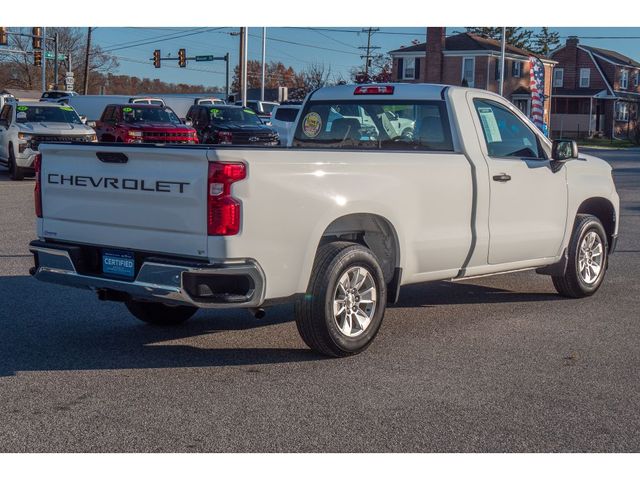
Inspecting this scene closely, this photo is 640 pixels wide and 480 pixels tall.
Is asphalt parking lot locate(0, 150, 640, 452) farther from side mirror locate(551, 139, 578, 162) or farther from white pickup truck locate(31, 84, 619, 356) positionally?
side mirror locate(551, 139, 578, 162)

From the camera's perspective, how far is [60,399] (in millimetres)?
5711

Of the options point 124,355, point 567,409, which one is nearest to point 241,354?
point 124,355

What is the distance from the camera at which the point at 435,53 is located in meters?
72.2

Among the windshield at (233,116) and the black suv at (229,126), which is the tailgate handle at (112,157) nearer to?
the black suv at (229,126)

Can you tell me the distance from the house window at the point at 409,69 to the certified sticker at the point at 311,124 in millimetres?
68848

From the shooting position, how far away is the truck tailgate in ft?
20.0

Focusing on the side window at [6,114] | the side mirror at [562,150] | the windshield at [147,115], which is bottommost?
the side mirror at [562,150]

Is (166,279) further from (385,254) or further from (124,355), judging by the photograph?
(385,254)

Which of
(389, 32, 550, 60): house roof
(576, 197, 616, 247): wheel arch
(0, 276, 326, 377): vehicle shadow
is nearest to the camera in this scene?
(0, 276, 326, 377): vehicle shadow

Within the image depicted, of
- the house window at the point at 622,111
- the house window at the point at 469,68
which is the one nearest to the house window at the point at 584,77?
the house window at the point at 622,111

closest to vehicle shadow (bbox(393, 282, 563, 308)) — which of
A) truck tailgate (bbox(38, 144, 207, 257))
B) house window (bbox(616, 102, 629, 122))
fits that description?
truck tailgate (bbox(38, 144, 207, 257))

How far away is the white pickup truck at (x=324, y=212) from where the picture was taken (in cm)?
610

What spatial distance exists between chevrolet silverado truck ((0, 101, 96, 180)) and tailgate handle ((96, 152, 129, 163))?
55.9 feet

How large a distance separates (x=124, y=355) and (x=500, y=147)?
12.3 ft
